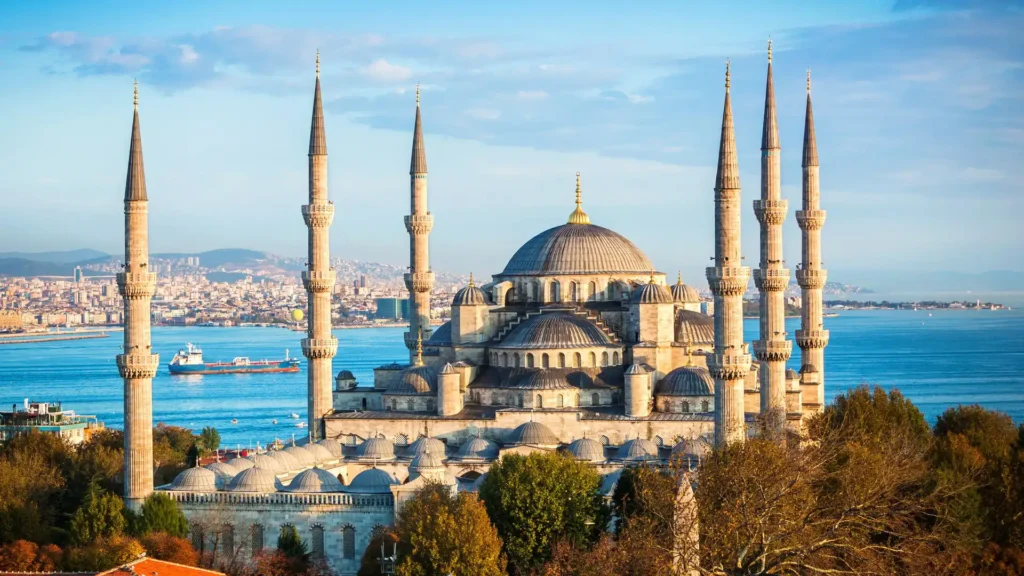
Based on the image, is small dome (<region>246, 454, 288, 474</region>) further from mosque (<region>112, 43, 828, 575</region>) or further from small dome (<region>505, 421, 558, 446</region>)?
small dome (<region>505, 421, 558, 446</region>)

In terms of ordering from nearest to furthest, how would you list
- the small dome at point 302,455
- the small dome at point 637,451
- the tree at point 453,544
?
the tree at point 453,544
the small dome at point 637,451
the small dome at point 302,455

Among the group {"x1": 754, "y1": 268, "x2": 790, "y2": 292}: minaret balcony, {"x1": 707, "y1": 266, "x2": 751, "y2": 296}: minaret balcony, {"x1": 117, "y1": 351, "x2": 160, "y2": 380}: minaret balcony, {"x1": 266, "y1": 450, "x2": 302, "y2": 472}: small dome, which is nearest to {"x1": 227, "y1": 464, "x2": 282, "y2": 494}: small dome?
{"x1": 266, "y1": 450, "x2": 302, "y2": 472}: small dome

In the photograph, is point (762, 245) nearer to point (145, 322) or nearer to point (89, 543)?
point (145, 322)

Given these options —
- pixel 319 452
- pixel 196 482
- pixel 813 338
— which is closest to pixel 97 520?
pixel 196 482

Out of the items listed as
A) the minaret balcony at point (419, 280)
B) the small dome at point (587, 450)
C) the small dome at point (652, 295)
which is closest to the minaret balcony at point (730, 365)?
the small dome at point (587, 450)

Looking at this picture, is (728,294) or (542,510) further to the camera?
(728,294)

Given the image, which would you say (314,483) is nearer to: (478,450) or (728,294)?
(478,450)

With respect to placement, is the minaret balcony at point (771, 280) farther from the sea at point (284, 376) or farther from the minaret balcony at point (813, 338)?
the sea at point (284, 376)
